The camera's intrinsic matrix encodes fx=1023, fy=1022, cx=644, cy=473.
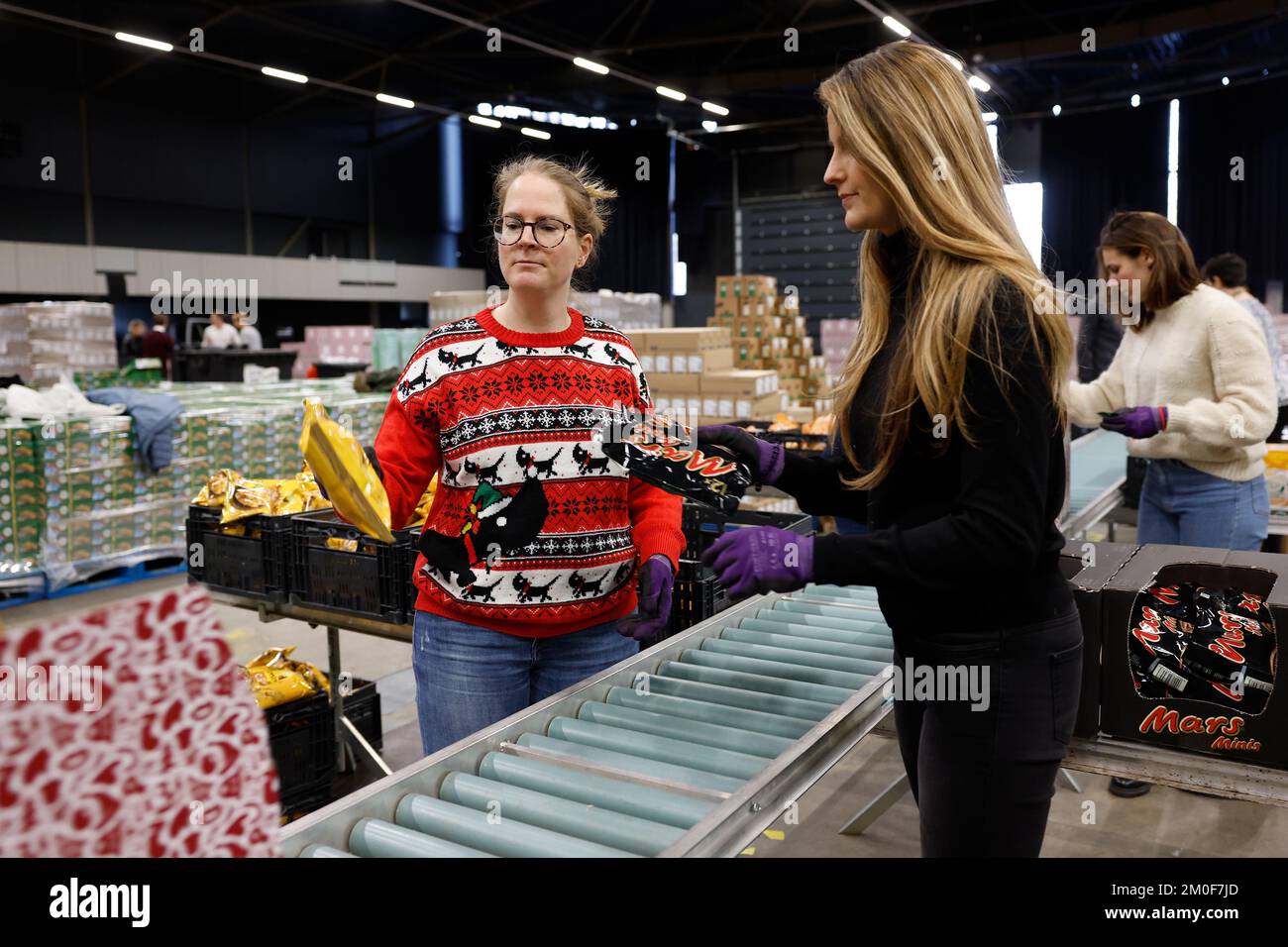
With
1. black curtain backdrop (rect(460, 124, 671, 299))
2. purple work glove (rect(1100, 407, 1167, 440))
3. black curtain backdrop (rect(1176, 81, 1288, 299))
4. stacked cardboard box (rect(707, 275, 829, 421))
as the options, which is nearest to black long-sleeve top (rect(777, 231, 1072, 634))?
purple work glove (rect(1100, 407, 1167, 440))

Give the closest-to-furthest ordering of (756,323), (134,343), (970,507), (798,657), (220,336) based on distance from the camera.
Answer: (970,507)
(798,657)
(756,323)
(220,336)
(134,343)

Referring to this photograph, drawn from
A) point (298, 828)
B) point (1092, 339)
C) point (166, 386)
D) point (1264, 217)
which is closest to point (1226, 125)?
point (1264, 217)

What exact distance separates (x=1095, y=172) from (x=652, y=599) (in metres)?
15.0

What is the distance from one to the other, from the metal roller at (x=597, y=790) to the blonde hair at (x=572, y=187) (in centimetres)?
99

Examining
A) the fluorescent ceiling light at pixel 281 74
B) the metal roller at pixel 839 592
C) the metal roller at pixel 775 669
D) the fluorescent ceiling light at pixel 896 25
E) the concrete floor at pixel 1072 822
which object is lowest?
the concrete floor at pixel 1072 822

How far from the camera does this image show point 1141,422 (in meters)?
2.86

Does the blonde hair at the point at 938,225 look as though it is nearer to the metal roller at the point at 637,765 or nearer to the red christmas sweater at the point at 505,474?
the metal roller at the point at 637,765

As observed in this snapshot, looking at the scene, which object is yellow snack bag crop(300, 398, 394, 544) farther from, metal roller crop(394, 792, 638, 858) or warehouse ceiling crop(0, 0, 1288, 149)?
warehouse ceiling crop(0, 0, 1288, 149)

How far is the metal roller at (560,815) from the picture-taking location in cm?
136

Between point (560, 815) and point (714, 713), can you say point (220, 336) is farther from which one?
point (560, 815)

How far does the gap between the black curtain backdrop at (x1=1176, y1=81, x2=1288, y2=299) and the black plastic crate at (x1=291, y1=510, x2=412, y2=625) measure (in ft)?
43.6

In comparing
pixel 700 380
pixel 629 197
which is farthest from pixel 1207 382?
pixel 629 197

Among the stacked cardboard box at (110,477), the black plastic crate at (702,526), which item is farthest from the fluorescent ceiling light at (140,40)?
the black plastic crate at (702,526)

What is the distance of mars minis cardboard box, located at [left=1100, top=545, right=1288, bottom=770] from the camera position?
1812 millimetres
